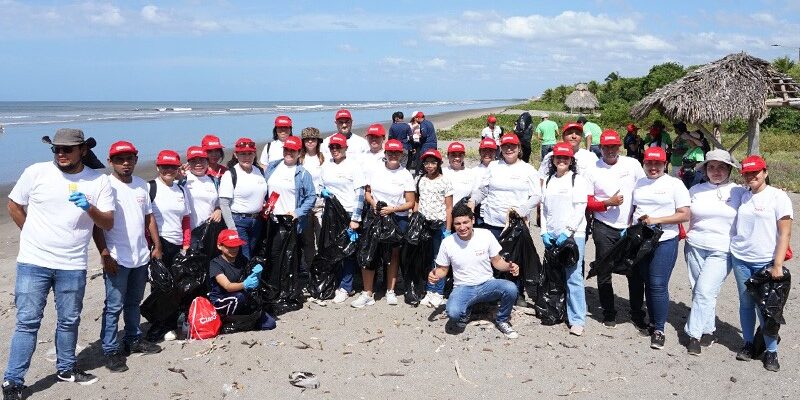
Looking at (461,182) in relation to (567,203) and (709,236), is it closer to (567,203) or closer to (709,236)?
(567,203)

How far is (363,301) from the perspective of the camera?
613 centimetres

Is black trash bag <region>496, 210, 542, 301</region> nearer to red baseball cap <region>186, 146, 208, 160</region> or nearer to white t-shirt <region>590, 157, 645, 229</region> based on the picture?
white t-shirt <region>590, 157, 645, 229</region>

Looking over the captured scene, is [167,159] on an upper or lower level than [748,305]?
upper

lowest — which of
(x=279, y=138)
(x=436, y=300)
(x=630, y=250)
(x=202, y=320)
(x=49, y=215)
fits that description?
(x=436, y=300)

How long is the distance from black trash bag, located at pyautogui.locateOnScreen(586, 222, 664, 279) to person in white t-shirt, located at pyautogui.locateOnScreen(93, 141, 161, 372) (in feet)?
12.5

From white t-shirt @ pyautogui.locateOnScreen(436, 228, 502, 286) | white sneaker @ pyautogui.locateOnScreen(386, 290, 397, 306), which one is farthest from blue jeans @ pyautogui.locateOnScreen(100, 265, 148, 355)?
white t-shirt @ pyautogui.locateOnScreen(436, 228, 502, 286)

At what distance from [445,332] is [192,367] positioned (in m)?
2.18

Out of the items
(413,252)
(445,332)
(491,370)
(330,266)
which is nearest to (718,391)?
(491,370)

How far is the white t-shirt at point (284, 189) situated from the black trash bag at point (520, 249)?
6.91 ft

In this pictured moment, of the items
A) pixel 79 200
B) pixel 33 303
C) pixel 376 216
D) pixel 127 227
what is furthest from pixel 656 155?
pixel 33 303

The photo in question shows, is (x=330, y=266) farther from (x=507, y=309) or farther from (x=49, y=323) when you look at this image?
(x=49, y=323)

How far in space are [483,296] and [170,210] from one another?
283 centimetres

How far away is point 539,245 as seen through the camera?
8.46 metres

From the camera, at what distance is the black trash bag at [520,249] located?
18.9 ft
